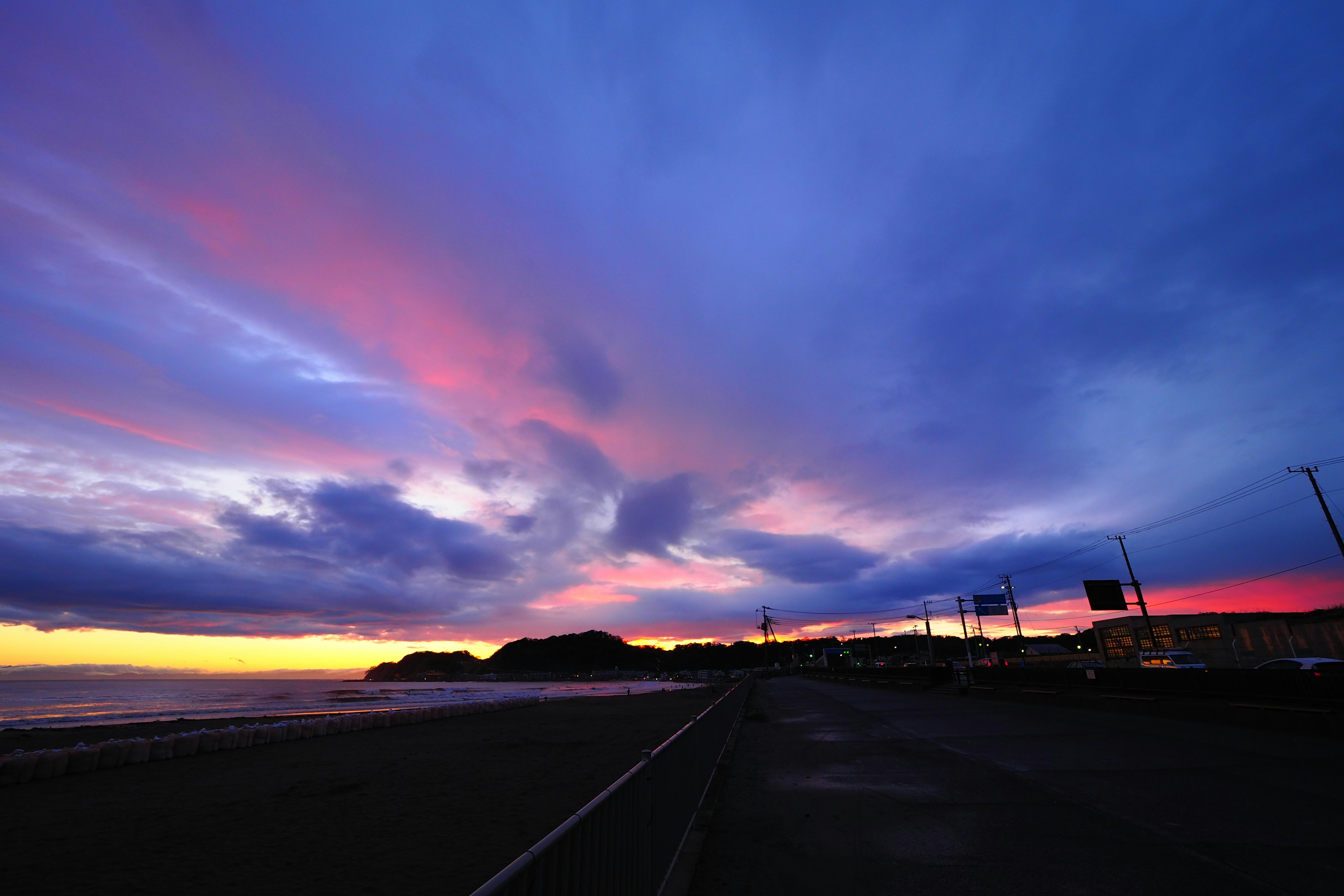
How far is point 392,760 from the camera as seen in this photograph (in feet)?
58.9

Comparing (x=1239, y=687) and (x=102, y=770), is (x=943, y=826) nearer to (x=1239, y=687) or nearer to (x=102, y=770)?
(x=1239, y=687)

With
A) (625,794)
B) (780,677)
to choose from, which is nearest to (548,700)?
(625,794)

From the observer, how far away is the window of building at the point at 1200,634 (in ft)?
227

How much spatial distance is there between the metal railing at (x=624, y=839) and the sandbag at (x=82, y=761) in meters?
19.3

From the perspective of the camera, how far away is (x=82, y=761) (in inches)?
642

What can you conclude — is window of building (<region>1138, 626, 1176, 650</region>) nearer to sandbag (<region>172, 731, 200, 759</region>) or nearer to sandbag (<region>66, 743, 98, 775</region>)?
sandbag (<region>172, 731, 200, 759</region>)

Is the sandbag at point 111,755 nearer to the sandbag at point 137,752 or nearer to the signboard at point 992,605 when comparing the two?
the sandbag at point 137,752

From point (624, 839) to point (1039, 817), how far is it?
6.42 metres

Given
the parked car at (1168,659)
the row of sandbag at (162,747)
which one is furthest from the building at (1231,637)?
the row of sandbag at (162,747)

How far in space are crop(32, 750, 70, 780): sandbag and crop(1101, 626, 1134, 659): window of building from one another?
326ft

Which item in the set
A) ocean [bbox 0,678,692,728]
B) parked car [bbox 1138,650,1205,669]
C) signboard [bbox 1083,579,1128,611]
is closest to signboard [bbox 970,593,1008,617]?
signboard [bbox 1083,579,1128,611]

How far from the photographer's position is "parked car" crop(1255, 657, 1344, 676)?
Answer: 16547 millimetres

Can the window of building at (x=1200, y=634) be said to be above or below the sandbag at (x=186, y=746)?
above

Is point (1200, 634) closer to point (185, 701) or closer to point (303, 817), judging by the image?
point (303, 817)
